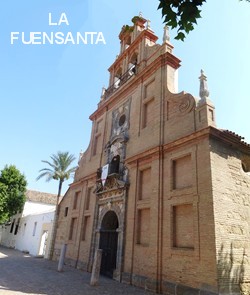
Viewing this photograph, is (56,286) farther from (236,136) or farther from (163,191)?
(236,136)

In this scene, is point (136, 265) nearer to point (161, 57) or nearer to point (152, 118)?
point (152, 118)

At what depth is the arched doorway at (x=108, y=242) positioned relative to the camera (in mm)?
12797

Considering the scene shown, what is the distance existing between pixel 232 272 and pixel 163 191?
3.78m

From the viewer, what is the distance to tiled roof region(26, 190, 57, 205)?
3343 centimetres

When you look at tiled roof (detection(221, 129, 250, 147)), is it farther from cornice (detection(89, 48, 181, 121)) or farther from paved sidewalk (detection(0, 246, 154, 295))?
paved sidewalk (detection(0, 246, 154, 295))

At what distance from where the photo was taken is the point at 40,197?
34375mm

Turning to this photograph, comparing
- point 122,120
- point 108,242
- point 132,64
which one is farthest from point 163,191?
point 132,64

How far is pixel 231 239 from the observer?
8195 millimetres

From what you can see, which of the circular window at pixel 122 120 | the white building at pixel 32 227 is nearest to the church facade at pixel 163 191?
the circular window at pixel 122 120

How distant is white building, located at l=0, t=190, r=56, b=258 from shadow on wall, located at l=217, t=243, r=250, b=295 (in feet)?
56.1

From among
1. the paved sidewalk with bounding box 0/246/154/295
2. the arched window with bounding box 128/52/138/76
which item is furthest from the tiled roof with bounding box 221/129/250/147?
the arched window with bounding box 128/52/138/76

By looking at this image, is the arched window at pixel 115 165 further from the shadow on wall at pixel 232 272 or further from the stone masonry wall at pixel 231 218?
the shadow on wall at pixel 232 272

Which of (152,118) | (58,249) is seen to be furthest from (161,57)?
Answer: (58,249)

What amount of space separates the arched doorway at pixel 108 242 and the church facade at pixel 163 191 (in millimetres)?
53
